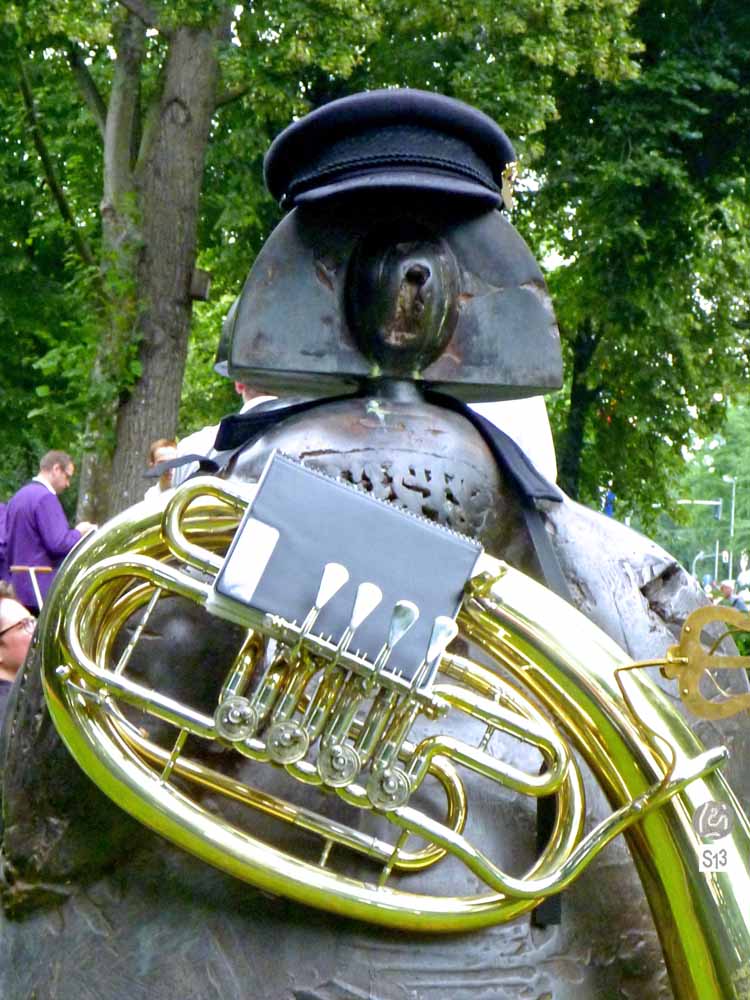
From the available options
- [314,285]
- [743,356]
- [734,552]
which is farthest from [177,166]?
[734,552]

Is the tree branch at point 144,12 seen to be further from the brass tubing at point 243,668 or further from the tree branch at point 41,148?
the brass tubing at point 243,668

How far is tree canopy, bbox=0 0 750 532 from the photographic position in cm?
873

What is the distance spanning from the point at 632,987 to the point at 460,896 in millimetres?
238

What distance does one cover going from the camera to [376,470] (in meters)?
1.93

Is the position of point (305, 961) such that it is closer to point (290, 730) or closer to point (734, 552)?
point (290, 730)

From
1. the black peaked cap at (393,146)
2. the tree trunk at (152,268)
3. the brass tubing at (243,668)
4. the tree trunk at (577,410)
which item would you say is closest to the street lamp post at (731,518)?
the tree trunk at (577,410)

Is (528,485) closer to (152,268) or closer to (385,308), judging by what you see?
(385,308)

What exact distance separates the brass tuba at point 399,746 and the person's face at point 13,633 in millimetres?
2133

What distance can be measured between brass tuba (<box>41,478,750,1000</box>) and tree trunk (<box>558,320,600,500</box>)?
10967mm

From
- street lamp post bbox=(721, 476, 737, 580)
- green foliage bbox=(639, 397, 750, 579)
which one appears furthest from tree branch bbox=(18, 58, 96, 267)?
street lamp post bbox=(721, 476, 737, 580)

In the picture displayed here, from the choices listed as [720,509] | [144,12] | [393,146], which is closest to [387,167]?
[393,146]

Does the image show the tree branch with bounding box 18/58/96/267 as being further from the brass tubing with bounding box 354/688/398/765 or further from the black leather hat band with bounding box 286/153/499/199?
the brass tubing with bounding box 354/688/398/765

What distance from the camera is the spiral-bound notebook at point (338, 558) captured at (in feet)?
5.47

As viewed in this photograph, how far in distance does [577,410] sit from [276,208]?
3.82 metres
